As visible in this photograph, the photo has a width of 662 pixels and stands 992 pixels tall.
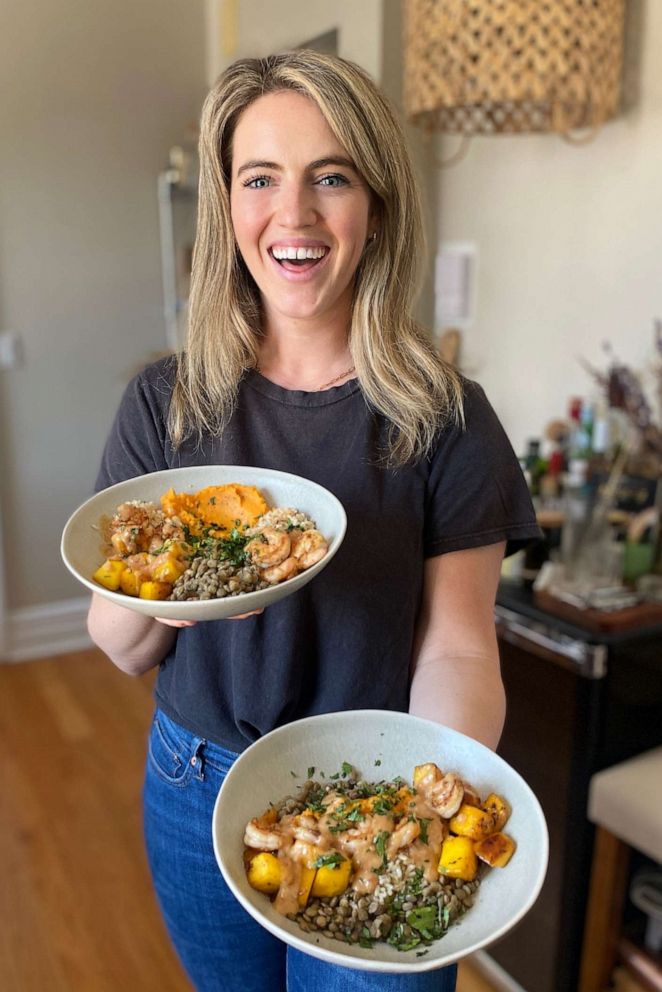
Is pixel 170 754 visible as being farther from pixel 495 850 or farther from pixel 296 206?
pixel 296 206

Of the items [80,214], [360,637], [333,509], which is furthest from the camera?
[80,214]

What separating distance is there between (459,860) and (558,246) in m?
1.60

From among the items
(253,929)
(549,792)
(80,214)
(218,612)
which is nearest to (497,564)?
(218,612)

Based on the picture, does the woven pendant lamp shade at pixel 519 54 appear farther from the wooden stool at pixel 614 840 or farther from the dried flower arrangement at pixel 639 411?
the wooden stool at pixel 614 840

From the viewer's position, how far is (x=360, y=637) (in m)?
0.99

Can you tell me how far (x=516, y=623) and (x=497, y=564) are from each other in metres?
0.64

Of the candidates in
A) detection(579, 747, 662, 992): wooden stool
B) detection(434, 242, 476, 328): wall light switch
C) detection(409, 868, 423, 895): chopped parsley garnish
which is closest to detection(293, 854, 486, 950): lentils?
detection(409, 868, 423, 895): chopped parsley garnish

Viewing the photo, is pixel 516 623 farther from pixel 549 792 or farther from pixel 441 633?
pixel 441 633

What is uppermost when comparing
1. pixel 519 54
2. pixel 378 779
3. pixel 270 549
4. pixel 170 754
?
pixel 519 54

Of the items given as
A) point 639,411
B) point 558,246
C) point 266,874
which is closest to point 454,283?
point 558,246

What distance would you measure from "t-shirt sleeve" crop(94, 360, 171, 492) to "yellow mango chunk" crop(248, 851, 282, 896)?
49 centimetres

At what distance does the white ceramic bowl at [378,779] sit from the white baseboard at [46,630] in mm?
2606

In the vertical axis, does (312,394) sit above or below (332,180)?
below

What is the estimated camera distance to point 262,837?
2.44 feet
